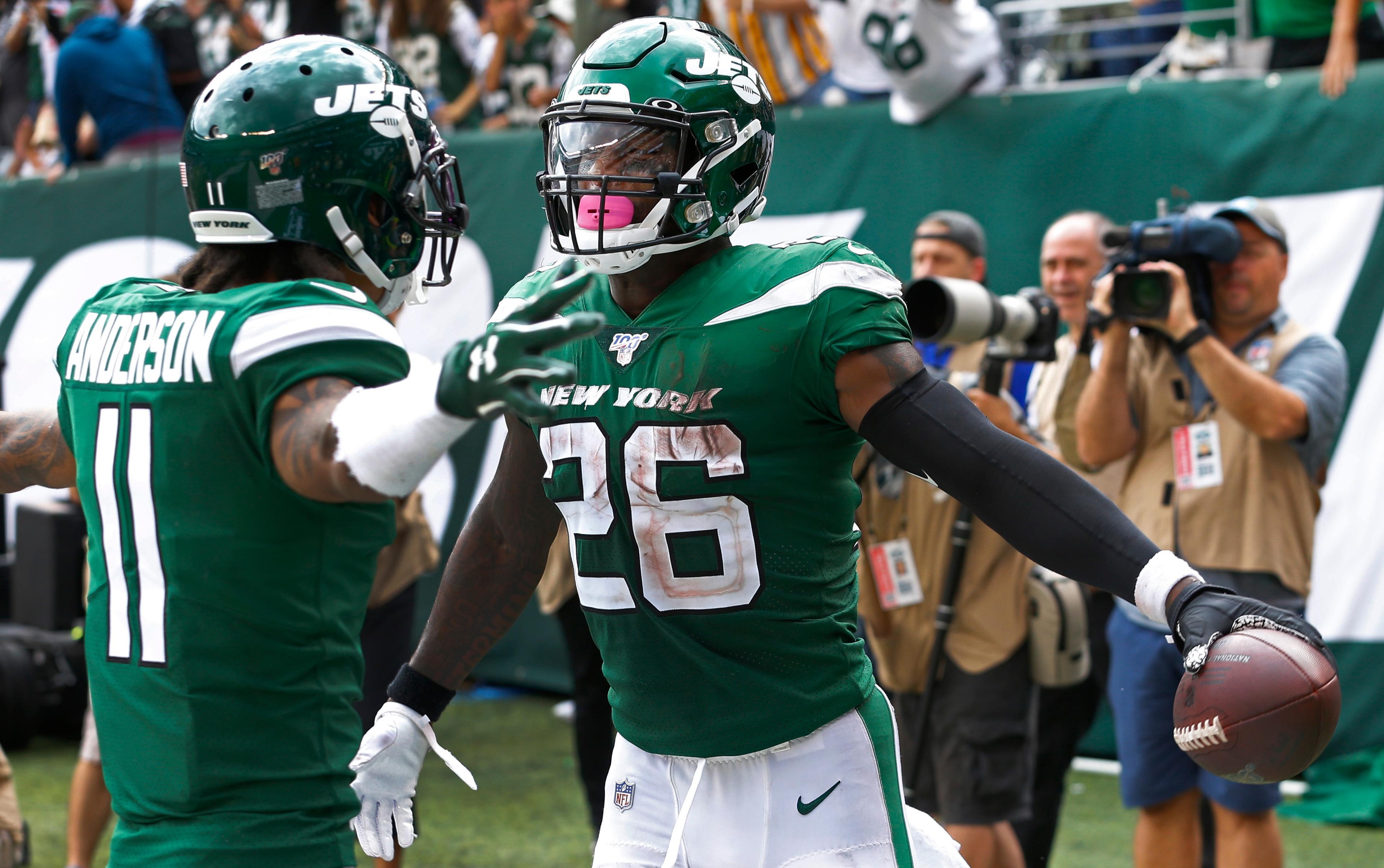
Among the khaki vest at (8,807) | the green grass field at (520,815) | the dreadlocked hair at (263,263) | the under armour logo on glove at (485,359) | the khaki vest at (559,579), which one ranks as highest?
the under armour logo on glove at (485,359)

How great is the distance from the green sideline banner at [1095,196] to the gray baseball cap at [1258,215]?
26 cm

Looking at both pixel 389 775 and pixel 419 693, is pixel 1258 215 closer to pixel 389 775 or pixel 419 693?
pixel 419 693

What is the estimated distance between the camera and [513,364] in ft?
5.24

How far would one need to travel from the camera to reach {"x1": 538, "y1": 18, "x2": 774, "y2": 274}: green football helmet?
228 cm

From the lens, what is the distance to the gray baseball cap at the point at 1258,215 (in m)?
3.93

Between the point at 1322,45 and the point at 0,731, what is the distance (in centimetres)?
599

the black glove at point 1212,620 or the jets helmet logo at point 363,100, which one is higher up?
the jets helmet logo at point 363,100

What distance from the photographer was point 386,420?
5.50 ft

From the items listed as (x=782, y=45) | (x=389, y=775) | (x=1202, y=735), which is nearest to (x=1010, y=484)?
(x=1202, y=735)

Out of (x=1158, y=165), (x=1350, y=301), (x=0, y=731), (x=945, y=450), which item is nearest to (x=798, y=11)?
(x=1158, y=165)

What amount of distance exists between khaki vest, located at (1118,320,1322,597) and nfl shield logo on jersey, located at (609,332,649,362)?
2203mm

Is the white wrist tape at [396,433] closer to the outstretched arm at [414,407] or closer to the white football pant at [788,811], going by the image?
the outstretched arm at [414,407]

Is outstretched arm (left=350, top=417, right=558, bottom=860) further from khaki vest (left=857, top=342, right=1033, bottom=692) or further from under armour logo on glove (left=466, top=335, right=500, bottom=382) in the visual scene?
khaki vest (left=857, top=342, right=1033, bottom=692)

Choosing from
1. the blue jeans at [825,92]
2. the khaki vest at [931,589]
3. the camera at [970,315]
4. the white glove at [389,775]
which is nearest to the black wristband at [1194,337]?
the camera at [970,315]
